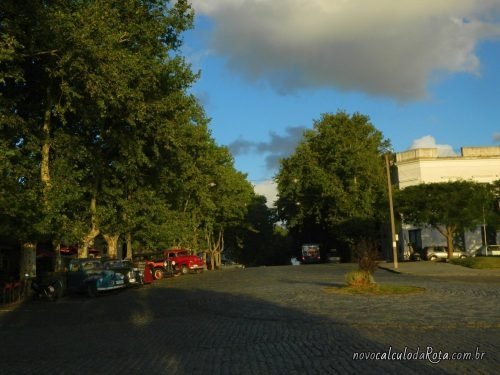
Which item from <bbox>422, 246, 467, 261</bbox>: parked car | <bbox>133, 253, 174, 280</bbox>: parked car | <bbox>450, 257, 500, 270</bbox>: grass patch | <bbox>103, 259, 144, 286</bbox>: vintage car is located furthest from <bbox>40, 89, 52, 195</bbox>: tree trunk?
<bbox>422, 246, 467, 261</bbox>: parked car

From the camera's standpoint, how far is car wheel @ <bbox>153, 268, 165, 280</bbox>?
39900 mm

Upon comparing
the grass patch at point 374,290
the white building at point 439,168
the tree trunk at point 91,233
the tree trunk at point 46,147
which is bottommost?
the grass patch at point 374,290

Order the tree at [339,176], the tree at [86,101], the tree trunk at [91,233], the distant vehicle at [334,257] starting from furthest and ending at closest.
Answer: the distant vehicle at [334,257], the tree at [339,176], the tree trunk at [91,233], the tree at [86,101]

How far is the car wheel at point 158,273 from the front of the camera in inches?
1571

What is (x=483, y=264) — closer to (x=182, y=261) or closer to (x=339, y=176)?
(x=182, y=261)

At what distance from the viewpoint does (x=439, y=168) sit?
224 feet

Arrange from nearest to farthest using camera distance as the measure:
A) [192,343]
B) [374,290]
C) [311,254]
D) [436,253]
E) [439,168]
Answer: [192,343] → [374,290] → [436,253] → [439,168] → [311,254]

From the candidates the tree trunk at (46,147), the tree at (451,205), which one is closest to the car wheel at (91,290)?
the tree trunk at (46,147)

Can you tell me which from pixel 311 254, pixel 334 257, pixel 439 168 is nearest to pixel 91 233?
pixel 334 257

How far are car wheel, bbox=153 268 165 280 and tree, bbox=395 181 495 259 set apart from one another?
23005mm

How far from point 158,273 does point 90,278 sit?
1565 centimetres

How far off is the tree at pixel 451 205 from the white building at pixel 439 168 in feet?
55.2

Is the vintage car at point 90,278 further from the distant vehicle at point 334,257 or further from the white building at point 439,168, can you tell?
the white building at point 439,168

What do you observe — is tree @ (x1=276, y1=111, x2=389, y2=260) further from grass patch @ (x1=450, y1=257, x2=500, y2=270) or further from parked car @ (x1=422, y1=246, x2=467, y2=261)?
grass patch @ (x1=450, y1=257, x2=500, y2=270)
